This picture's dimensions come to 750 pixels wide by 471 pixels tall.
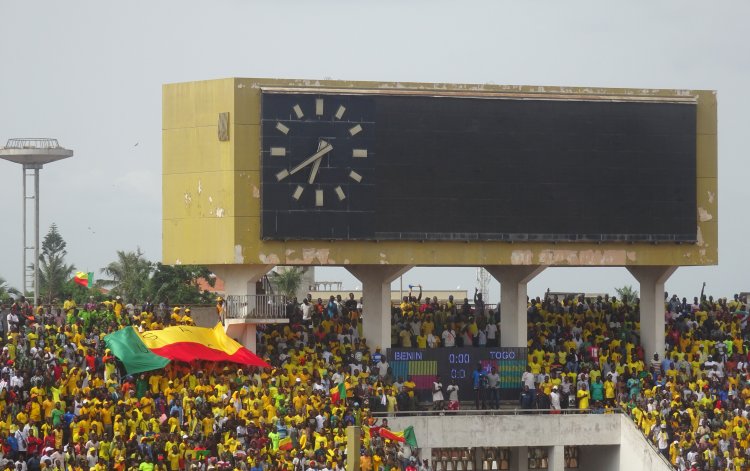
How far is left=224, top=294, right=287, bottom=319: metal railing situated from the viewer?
4959cm

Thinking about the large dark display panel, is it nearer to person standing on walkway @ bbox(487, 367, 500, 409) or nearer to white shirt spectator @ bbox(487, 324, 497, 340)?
white shirt spectator @ bbox(487, 324, 497, 340)

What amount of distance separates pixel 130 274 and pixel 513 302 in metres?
33.7

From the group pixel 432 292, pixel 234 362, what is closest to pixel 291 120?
pixel 234 362

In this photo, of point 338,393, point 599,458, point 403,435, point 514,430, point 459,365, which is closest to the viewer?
point 338,393

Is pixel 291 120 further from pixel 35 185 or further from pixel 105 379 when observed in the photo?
pixel 35 185

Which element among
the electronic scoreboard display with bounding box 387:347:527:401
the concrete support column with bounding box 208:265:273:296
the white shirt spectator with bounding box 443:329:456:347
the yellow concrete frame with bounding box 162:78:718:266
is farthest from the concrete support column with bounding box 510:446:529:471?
the concrete support column with bounding box 208:265:273:296

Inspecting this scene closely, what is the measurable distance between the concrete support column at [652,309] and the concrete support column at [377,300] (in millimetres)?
7214

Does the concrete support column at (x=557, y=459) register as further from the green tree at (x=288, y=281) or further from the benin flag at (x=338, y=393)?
the green tree at (x=288, y=281)

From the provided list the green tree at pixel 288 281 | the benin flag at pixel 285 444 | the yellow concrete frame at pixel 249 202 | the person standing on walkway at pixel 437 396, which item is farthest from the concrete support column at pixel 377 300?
the green tree at pixel 288 281

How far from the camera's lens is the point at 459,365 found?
51.5 meters

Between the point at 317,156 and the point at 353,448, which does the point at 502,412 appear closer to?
the point at 317,156

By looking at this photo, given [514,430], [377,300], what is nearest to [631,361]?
[514,430]

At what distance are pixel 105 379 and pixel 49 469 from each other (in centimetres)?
544

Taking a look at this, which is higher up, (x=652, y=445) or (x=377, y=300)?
(x=377, y=300)
